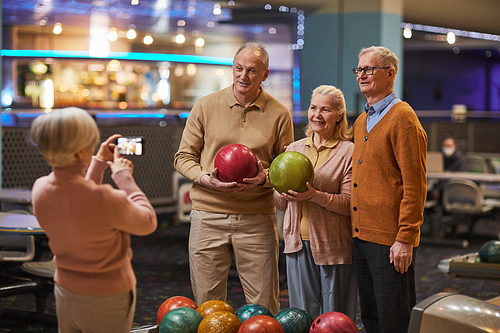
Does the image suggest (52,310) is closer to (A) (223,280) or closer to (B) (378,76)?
(A) (223,280)

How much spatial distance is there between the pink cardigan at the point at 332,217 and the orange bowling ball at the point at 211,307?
0.40m

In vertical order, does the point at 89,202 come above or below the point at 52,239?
above

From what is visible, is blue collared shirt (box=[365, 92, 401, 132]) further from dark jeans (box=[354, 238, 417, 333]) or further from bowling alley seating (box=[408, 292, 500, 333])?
bowling alley seating (box=[408, 292, 500, 333])

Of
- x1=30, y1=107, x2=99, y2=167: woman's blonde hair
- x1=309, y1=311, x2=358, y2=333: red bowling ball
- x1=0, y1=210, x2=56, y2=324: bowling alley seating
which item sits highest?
x1=30, y1=107, x2=99, y2=167: woman's blonde hair

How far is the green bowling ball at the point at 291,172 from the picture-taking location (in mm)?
2377

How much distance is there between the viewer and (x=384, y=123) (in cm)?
236

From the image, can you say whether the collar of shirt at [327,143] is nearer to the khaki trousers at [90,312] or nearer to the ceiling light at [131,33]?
the khaki trousers at [90,312]

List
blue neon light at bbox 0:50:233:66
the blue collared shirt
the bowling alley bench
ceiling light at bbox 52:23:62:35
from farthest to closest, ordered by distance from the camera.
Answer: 1. ceiling light at bbox 52:23:62:35
2. blue neon light at bbox 0:50:233:66
3. the bowling alley bench
4. the blue collared shirt

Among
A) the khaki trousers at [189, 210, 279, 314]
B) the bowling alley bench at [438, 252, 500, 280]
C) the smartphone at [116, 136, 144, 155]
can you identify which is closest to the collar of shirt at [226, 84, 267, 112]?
the khaki trousers at [189, 210, 279, 314]

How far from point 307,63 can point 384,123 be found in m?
7.66

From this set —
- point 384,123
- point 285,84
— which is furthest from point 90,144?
point 285,84

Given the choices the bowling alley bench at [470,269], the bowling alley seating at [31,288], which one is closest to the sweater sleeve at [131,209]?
the bowling alley seating at [31,288]

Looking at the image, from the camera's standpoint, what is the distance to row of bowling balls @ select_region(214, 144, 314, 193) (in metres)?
2.38

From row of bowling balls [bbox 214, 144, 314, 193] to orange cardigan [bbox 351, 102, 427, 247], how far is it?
239 millimetres
